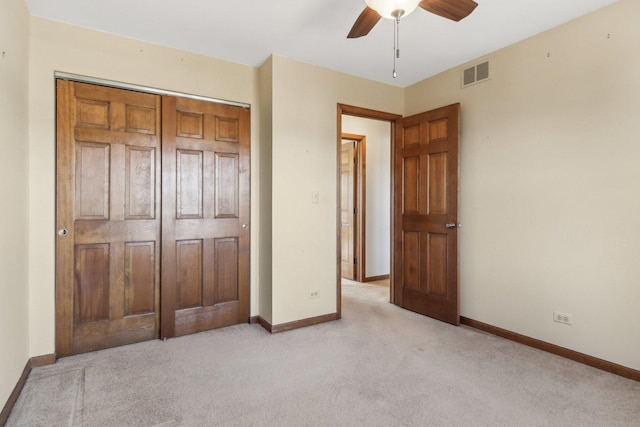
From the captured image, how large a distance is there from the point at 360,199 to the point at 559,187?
2.80 m

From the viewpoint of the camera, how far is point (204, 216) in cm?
317

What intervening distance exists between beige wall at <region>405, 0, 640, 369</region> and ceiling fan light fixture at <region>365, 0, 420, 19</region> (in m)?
1.63

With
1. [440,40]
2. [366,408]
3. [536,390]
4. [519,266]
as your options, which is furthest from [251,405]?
[440,40]

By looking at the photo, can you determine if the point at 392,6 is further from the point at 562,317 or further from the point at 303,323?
the point at 303,323

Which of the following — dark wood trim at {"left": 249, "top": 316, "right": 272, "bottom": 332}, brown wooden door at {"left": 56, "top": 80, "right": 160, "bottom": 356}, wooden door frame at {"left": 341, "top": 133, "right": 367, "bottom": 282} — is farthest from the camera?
wooden door frame at {"left": 341, "top": 133, "right": 367, "bottom": 282}

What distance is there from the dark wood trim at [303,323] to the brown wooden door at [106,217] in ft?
3.46

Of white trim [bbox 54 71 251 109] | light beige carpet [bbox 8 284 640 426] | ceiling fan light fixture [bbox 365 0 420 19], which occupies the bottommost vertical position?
light beige carpet [bbox 8 284 640 426]

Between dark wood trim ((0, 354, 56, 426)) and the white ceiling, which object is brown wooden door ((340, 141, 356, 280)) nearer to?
the white ceiling

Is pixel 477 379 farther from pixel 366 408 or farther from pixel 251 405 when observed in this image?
pixel 251 405

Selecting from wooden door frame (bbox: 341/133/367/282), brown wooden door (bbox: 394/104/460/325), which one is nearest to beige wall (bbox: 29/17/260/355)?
brown wooden door (bbox: 394/104/460/325)

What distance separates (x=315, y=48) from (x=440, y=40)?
1.07 metres

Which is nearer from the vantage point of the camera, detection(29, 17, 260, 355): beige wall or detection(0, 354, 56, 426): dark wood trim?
detection(0, 354, 56, 426): dark wood trim

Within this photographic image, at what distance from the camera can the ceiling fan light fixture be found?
1.77m

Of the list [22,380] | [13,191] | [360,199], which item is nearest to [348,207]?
[360,199]
